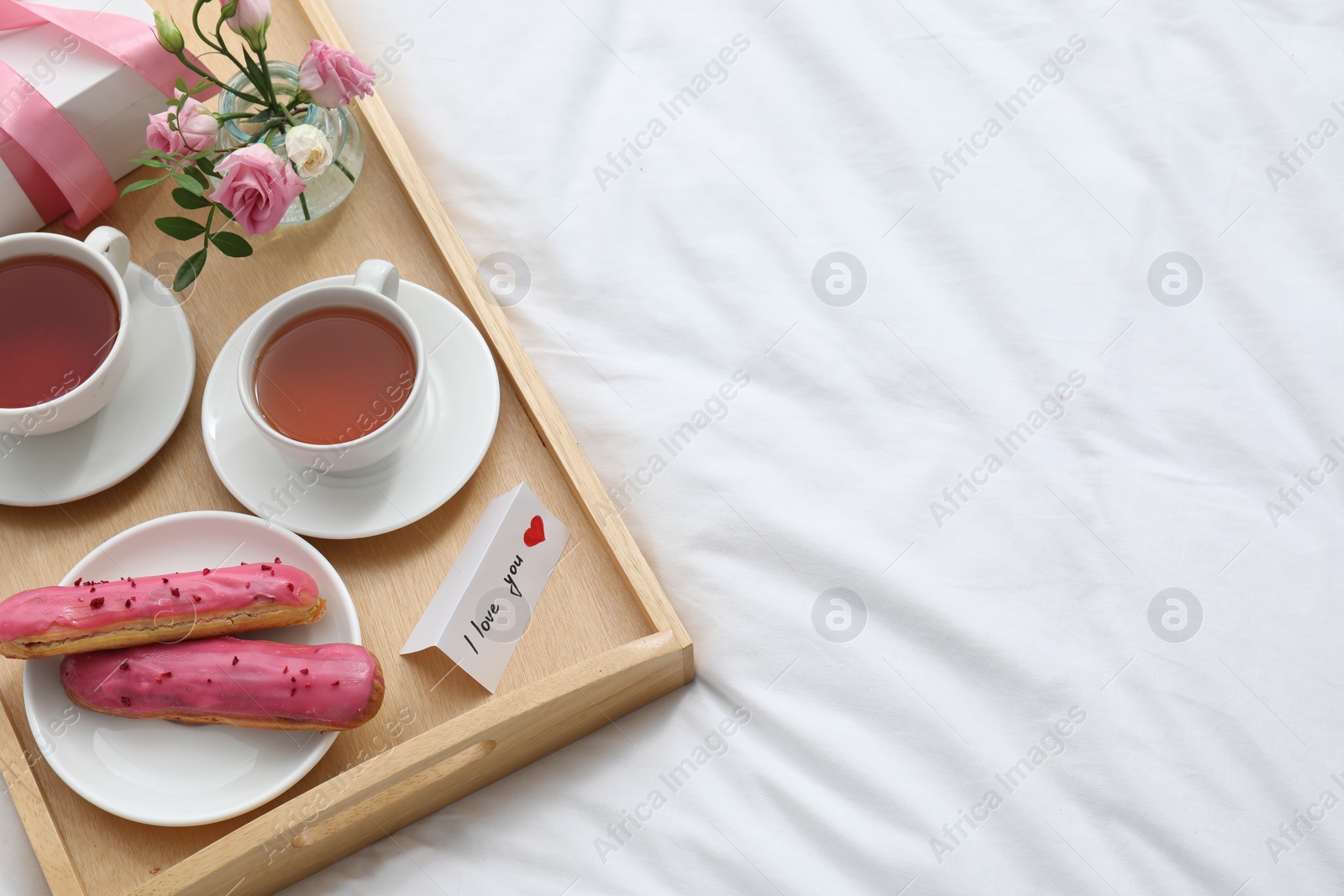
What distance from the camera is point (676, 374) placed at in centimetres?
91

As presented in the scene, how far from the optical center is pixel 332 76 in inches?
27.3

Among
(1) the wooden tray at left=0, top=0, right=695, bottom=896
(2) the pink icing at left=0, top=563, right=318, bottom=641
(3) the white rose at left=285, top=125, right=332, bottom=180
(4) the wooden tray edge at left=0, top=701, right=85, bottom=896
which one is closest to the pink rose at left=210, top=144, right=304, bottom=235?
(3) the white rose at left=285, top=125, right=332, bottom=180

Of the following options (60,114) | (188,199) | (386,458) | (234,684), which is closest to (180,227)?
(188,199)

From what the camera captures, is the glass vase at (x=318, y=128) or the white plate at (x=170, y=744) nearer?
the white plate at (x=170, y=744)

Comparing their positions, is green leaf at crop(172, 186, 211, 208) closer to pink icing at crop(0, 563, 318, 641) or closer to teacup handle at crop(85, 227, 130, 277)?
teacup handle at crop(85, 227, 130, 277)

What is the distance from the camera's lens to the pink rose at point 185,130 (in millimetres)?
697

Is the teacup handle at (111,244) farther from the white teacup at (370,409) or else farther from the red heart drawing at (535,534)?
the red heart drawing at (535,534)

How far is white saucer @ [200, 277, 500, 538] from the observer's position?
700 mm

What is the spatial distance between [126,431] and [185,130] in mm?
222

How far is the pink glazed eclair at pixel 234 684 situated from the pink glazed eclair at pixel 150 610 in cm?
1

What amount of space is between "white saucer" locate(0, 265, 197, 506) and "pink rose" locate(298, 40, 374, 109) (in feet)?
0.66

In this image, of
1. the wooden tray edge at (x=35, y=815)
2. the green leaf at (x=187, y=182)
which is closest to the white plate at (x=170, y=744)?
the wooden tray edge at (x=35, y=815)

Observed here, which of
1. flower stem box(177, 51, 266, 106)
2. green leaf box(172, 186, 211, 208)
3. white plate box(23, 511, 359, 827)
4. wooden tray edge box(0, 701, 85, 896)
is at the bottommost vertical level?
wooden tray edge box(0, 701, 85, 896)

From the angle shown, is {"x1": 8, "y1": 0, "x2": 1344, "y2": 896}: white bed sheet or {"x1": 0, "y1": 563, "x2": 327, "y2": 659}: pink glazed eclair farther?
{"x1": 8, "y1": 0, "x2": 1344, "y2": 896}: white bed sheet
